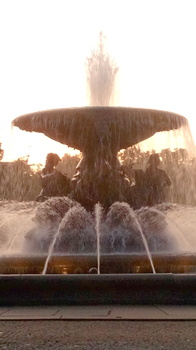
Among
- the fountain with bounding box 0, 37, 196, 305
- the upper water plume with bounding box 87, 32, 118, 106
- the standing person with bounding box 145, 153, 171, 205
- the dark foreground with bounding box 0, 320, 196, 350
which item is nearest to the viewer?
the dark foreground with bounding box 0, 320, 196, 350

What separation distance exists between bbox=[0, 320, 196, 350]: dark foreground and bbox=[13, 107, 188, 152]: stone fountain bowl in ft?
25.5

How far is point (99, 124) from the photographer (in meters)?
13.7

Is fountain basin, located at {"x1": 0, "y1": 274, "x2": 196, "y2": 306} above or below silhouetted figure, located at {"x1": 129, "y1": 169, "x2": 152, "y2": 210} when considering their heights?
below

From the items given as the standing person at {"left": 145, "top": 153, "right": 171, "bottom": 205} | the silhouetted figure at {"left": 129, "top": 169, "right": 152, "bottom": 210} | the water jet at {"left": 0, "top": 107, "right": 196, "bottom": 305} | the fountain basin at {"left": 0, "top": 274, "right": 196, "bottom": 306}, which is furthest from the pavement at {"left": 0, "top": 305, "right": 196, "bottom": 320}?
the standing person at {"left": 145, "top": 153, "right": 171, "bottom": 205}

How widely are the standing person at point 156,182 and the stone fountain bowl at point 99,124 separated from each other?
2.65 feet

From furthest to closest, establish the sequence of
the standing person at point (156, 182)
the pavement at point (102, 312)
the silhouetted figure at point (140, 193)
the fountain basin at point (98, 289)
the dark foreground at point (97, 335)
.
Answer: the standing person at point (156, 182) < the silhouetted figure at point (140, 193) < the fountain basin at point (98, 289) < the pavement at point (102, 312) < the dark foreground at point (97, 335)

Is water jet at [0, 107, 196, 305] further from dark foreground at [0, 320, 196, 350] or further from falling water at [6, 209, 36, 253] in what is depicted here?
dark foreground at [0, 320, 196, 350]

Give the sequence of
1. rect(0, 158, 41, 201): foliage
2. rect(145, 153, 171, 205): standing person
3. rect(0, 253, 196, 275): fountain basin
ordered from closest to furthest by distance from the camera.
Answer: rect(0, 253, 196, 275): fountain basin → rect(145, 153, 171, 205): standing person → rect(0, 158, 41, 201): foliage

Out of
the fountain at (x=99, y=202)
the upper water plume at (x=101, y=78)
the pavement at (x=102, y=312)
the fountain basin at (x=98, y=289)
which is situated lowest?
the pavement at (x=102, y=312)

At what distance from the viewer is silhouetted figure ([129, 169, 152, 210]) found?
1436 cm

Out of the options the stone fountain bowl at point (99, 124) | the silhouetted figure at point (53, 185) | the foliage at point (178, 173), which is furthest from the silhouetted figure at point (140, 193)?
the foliage at point (178, 173)

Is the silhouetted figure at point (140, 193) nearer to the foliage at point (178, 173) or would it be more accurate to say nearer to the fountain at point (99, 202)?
the fountain at point (99, 202)

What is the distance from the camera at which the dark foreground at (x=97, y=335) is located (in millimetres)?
5121

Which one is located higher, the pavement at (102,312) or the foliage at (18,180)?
the foliage at (18,180)
